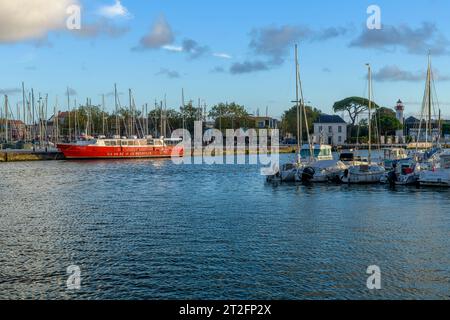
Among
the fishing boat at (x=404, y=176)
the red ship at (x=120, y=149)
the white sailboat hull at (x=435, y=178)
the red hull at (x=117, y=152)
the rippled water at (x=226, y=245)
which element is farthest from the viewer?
the red ship at (x=120, y=149)

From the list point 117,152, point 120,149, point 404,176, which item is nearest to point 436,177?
point 404,176

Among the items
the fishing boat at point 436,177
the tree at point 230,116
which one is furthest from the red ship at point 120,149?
the fishing boat at point 436,177

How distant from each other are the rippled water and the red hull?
222 feet

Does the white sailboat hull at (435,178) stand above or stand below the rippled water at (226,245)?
above

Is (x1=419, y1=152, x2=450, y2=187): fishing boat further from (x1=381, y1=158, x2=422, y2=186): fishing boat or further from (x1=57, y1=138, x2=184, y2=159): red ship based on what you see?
(x1=57, y1=138, x2=184, y2=159): red ship

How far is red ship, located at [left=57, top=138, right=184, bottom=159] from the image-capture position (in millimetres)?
116363

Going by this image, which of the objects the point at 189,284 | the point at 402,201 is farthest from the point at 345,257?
the point at 402,201

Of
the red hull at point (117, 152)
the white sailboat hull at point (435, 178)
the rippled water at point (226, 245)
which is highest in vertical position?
the red hull at point (117, 152)

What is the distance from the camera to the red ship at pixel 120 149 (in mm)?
116363

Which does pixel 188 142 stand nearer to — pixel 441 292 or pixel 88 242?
pixel 88 242

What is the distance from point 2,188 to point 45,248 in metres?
34.6

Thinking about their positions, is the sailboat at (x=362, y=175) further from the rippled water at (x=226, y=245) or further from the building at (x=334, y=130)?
the building at (x=334, y=130)

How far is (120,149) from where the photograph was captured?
4830 inches

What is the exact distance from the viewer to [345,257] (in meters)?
24.9
